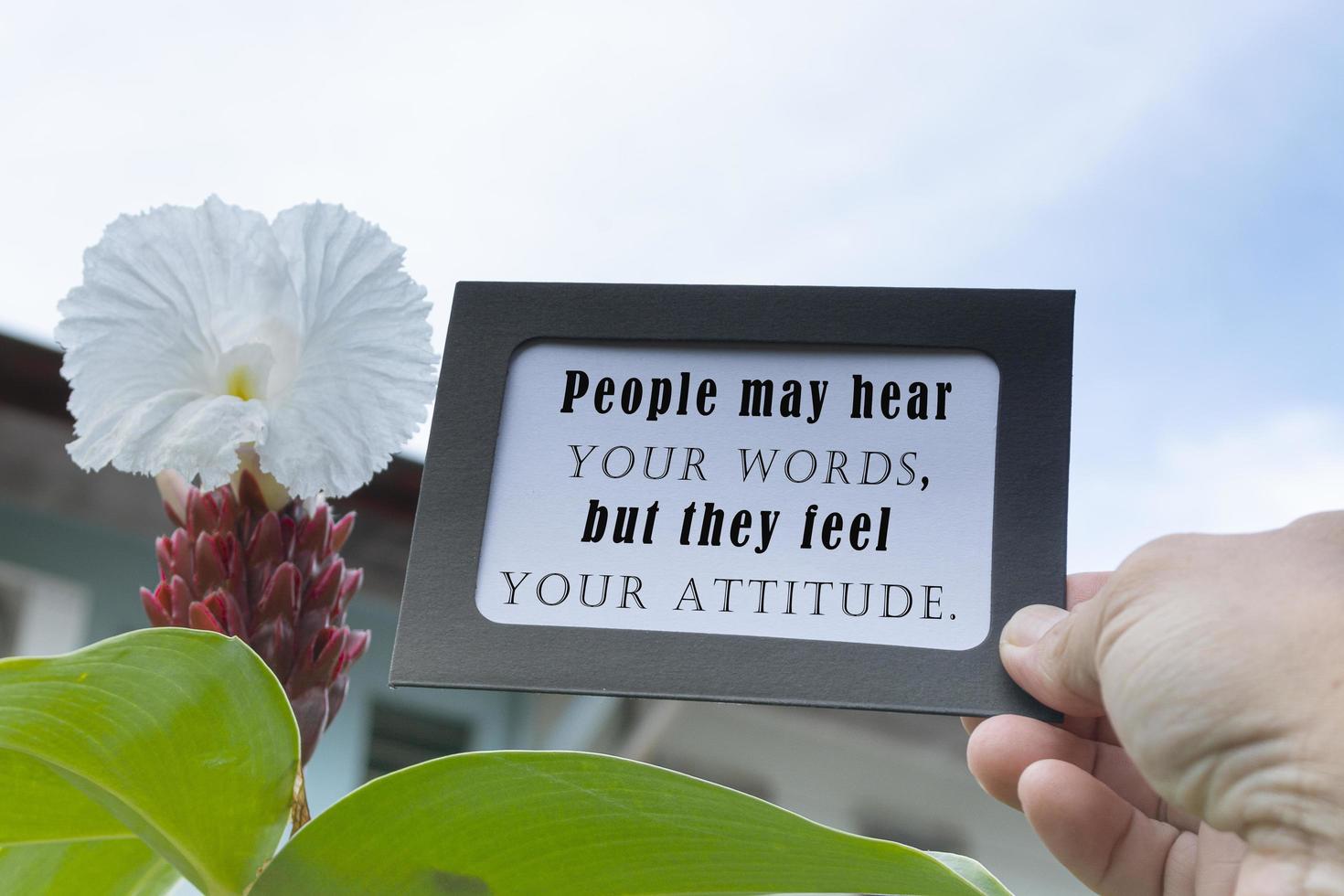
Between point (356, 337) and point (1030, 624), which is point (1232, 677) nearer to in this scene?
point (1030, 624)

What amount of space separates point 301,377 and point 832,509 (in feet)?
0.96

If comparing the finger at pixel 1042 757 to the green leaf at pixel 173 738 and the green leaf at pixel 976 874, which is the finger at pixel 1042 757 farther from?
the green leaf at pixel 173 738

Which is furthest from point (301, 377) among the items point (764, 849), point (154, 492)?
point (154, 492)

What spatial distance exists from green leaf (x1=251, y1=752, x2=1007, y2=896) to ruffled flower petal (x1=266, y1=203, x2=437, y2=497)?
0.65 ft

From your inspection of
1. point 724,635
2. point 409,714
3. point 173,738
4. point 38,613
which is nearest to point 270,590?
point 173,738

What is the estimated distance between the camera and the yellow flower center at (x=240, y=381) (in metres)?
0.56

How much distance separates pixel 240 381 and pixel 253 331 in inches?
1.1

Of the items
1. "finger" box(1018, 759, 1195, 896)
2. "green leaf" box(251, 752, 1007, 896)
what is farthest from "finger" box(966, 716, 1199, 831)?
"green leaf" box(251, 752, 1007, 896)

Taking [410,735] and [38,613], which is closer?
[38,613]

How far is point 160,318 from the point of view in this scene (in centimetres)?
55

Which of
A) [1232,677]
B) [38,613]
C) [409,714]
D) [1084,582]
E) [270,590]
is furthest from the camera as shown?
[409,714]

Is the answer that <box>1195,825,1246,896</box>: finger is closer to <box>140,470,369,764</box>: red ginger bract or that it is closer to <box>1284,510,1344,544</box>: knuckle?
<box>1284,510,1344,544</box>: knuckle

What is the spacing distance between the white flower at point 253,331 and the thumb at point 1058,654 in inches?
12.9

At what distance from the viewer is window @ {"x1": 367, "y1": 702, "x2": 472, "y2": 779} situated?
181 inches
